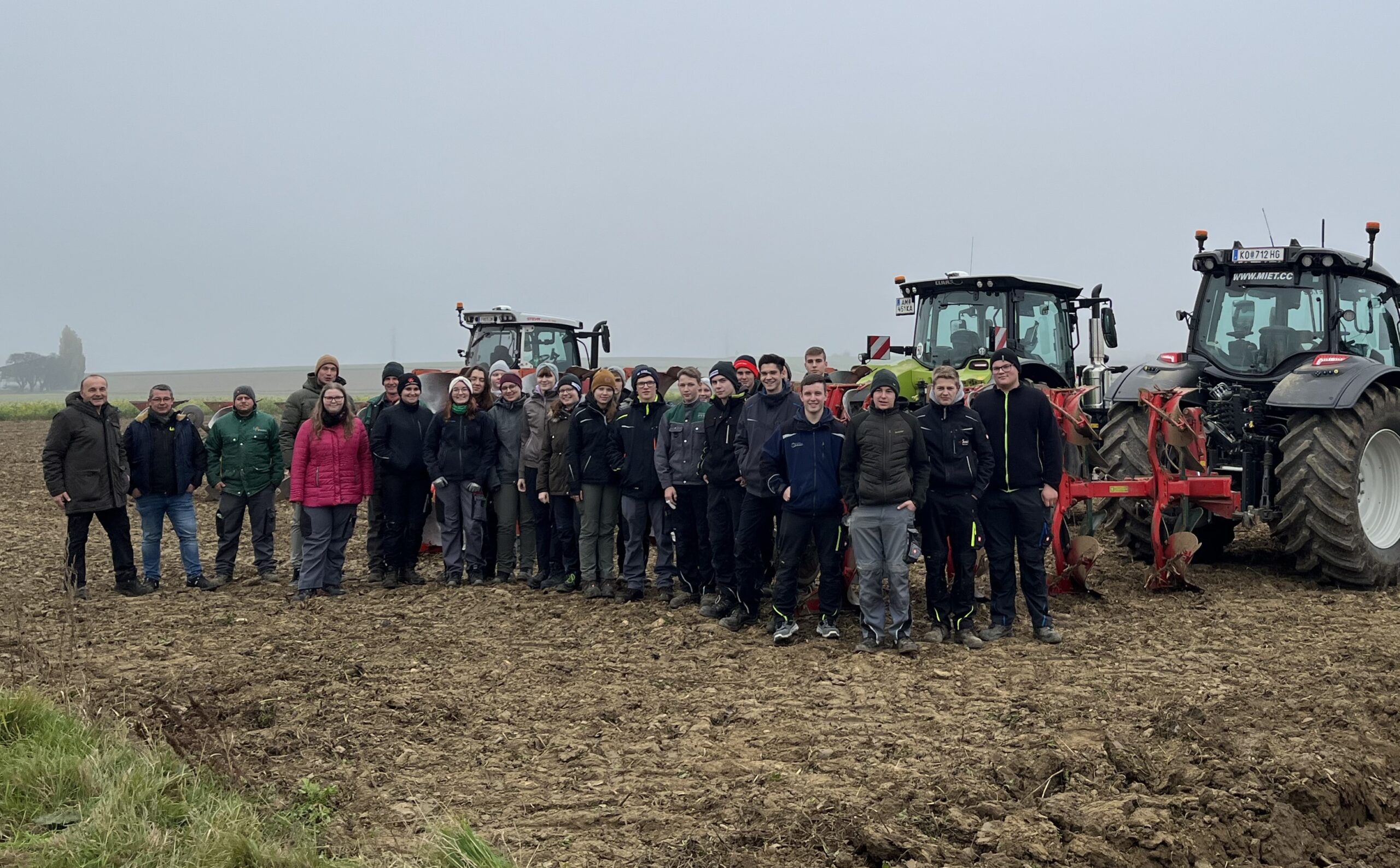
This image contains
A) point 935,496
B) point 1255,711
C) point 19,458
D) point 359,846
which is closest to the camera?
point 359,846

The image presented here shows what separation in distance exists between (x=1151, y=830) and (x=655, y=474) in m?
4.77

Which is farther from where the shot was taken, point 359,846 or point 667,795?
point 667,795

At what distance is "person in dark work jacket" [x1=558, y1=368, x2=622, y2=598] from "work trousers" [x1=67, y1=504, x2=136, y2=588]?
10.4ft

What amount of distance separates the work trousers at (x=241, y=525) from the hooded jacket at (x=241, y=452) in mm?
77

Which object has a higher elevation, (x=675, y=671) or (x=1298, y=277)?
(x=1298, y=277)

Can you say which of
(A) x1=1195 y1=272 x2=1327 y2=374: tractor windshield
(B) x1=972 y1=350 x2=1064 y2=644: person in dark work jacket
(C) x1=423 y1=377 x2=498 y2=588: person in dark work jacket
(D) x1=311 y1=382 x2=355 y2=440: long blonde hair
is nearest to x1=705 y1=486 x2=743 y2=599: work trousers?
(B) x1=972 y1=350 x2=1064 y2=644: person in dark work jacket

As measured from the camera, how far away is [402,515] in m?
8.90

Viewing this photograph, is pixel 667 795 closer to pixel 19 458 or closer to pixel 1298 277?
pixel 1298 277

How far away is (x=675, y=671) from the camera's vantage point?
20.3 ft

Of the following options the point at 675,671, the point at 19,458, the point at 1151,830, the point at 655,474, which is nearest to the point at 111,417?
the point at 655,474

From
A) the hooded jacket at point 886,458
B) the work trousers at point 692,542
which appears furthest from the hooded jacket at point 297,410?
the hooded jacket at point 886,458

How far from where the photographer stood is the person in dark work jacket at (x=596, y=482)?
8305mm

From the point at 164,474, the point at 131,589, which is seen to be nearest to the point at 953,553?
the point at 164,474

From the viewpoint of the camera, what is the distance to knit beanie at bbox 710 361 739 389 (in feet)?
24.7
